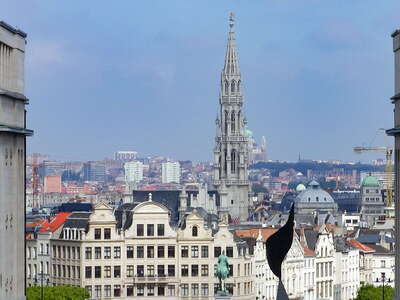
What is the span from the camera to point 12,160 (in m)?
Answer: 77.3

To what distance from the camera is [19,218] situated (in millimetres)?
79562

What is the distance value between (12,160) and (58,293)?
42.4 meters

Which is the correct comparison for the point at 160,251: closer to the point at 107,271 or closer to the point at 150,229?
the point at 150,229

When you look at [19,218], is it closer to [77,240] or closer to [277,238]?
[277,238]

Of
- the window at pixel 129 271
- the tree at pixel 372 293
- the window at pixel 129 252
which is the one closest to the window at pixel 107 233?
the window at pixel 129 252

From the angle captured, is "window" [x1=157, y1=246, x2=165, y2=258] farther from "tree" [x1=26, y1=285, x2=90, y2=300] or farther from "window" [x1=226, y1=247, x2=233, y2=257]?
"tree" [x1=26, y1=285, x2=90, y2=300]

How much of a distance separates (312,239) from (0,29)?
3402 inches

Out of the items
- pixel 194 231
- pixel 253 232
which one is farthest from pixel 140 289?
pixel 253 232

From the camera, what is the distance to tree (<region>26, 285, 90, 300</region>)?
370ft

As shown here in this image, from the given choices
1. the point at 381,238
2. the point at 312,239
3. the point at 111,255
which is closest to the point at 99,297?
the point at 111,255

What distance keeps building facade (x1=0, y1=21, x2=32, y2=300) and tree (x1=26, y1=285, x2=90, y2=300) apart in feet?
97.2

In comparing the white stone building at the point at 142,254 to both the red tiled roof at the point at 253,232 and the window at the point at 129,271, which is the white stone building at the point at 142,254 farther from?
the red tiled roof at the point at 253,232

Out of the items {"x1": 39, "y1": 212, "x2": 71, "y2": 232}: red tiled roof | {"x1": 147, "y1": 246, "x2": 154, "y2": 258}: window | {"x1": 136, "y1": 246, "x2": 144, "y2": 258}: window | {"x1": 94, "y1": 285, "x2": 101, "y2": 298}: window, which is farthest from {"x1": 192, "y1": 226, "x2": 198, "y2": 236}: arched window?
{"x1": 39, "y1": 212, "x2": 71, "y2": 232}: red tiled roof

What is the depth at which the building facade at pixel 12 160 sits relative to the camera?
74.9 m
